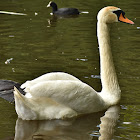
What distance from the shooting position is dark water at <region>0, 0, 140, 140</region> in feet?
22.5

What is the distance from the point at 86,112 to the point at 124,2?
13.2 metres

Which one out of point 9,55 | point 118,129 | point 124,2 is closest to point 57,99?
point 118,129

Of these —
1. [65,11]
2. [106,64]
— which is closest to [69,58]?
[106,64]

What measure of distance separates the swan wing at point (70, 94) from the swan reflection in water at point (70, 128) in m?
0.20

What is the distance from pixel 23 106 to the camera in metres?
6.80

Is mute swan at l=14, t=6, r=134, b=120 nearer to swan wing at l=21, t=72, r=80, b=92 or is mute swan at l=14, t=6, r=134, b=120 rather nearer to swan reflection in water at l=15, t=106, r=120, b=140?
swan wing at l=21, t=72, r=80, b=92

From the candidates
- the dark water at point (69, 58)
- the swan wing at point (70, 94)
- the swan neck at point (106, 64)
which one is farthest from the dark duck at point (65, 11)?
the swan wing at point (70, 94)

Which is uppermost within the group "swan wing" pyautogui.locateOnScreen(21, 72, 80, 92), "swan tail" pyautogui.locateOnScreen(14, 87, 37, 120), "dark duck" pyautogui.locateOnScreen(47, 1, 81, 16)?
"swan wing" pyautogui.locateOnScreen(21, 72, 80, 92)

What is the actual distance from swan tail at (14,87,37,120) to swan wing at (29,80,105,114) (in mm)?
134

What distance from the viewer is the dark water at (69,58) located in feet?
22.5

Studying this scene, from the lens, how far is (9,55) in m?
11.2

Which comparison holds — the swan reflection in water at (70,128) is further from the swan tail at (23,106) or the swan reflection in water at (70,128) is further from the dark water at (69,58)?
the swan tail at (23,106)

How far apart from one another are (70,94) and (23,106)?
28.9 inches

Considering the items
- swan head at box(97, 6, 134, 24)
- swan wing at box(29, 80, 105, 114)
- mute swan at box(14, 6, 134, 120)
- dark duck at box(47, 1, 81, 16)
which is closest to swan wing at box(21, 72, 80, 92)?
mute swan at box(14, 6, 134, 120)
